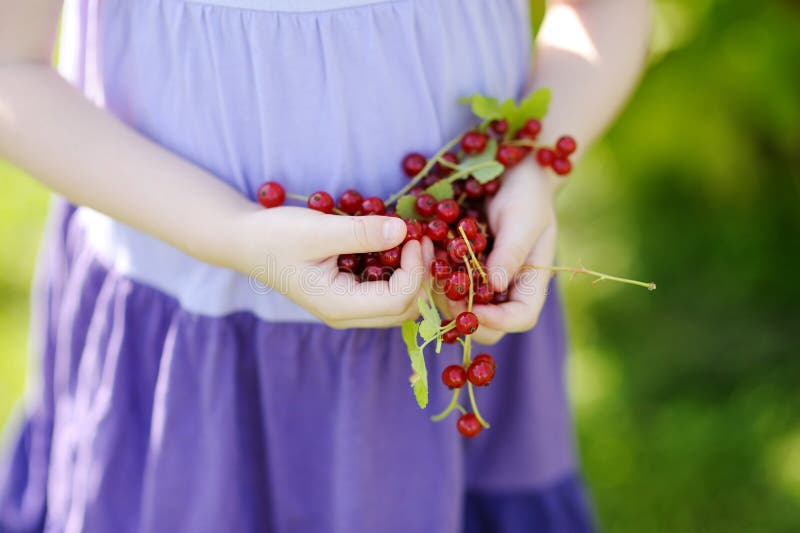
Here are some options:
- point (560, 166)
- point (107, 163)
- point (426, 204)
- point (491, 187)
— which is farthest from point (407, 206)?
point (107, 163)

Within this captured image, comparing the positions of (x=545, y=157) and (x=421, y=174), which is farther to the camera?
(x=545, y=157)

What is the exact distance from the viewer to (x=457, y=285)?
848 mm

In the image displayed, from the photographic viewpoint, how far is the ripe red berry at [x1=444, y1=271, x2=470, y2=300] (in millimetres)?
848

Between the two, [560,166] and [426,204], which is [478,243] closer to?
[426,204]

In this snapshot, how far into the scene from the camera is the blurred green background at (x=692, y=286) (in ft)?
6.50

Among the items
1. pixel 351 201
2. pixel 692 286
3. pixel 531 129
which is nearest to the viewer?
pixel 351 201

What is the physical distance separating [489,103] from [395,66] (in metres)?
0.12

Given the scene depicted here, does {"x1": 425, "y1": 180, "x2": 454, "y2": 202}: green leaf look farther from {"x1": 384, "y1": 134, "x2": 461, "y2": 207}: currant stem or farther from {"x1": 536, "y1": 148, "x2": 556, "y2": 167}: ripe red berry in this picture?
{"x1": 536, "y1": 148, "x2": 556, "y2": 167}: ripe red berry

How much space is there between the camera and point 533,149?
1059 mm

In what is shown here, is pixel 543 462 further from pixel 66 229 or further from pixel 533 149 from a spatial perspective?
pixel 66 229

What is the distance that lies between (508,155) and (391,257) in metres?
0.23

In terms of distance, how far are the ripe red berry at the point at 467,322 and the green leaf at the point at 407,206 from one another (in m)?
0.16

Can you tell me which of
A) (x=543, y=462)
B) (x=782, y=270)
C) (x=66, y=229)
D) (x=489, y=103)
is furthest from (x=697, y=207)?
(x=66, y=229)

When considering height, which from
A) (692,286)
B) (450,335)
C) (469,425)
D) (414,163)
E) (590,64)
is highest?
(590,64)
